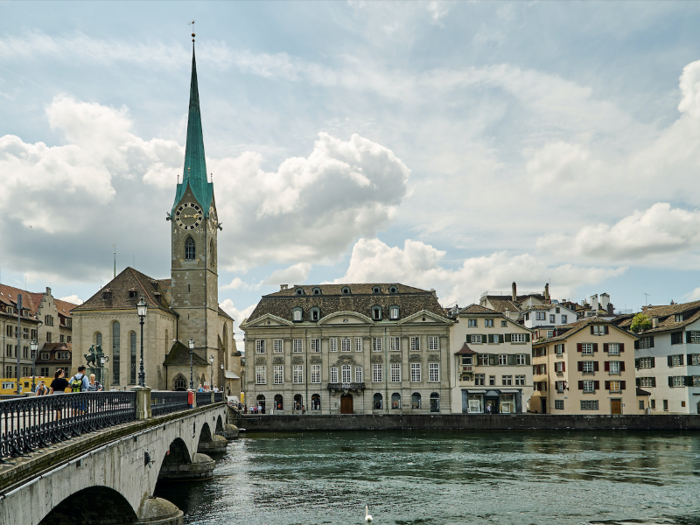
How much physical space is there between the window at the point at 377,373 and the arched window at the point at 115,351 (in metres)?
28.1

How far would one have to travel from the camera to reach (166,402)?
31.6m

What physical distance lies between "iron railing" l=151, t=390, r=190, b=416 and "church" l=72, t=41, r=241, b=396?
39468 millimetres

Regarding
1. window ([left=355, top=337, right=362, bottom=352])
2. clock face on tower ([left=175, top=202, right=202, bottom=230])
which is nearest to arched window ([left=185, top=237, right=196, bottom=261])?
clock face on tower ([left=175, top=202, right=202, bottom=230])

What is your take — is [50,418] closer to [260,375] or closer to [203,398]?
[203,398]

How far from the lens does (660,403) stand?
3063 inches

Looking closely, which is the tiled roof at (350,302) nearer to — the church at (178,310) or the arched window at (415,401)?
the church at (178,310)

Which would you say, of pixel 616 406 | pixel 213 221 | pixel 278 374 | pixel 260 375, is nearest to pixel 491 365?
pixel 616 406

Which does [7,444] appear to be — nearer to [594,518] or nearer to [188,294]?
[594,518]

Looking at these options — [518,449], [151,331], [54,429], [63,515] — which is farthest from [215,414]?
[54,429]

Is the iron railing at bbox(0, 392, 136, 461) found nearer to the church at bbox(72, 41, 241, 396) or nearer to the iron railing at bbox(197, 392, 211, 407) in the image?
the iron railing at bbox(197, 392, 211, 407)

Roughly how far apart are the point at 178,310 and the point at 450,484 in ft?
185

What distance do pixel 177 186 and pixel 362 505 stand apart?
65.0 metres

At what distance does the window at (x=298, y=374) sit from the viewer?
259 ft

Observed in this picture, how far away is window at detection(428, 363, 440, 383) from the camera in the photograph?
3071 inches
